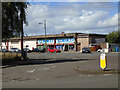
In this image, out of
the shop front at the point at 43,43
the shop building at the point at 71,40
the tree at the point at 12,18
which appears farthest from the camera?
the shop front at the point at 43,43

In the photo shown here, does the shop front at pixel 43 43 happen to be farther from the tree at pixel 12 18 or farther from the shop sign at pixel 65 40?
the tree at pixel 12 18

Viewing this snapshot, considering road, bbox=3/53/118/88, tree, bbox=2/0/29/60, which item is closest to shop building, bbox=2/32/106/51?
tree, bbox=2/0/29/60

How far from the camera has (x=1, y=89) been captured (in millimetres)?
7379

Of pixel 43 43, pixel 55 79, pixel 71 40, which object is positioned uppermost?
pixel 71 40

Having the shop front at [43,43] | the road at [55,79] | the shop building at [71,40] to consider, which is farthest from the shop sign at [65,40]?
the road at [55,79]

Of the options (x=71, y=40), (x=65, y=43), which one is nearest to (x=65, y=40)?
(x=65, y=43)

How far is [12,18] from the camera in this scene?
17969 mm

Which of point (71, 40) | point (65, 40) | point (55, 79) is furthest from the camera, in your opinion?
point (65, 40)

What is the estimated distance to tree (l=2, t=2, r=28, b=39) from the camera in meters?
17.1

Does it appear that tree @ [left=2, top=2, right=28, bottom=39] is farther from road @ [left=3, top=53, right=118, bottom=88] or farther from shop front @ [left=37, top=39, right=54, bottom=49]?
shop front @ [left=37, top=39, right=54, bottom=49]

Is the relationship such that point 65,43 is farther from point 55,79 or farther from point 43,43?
point 55,79

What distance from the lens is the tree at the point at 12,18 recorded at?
1714 centimetres

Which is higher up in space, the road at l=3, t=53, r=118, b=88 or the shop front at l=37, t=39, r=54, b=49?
the shop front at l=37, t=39, r=54, b=49

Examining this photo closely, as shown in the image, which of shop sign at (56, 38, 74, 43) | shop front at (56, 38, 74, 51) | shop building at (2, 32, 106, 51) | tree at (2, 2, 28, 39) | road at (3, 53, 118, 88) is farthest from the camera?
shop sign at (56, 38, 74, 43)
